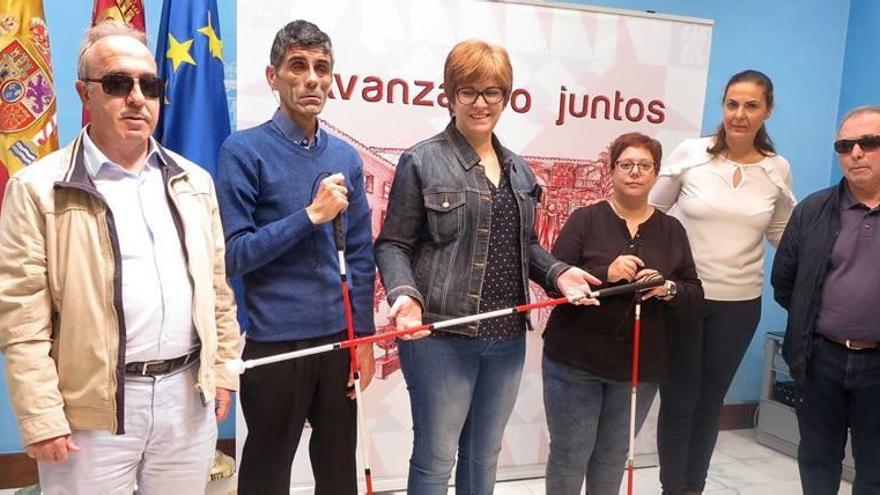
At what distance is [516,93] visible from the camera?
316 cm

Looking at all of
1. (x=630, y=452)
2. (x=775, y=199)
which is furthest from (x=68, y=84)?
(x=775, y=199)

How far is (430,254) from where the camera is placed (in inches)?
79.9

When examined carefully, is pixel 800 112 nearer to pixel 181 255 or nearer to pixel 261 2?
pixel 261 2

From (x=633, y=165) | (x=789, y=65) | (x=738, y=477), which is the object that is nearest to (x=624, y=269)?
(x=633, y=165)

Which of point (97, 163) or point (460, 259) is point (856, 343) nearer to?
point (460, 259)

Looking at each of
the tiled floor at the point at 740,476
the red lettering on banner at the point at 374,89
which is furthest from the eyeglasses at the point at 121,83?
the tiled floor at the point at 740,476

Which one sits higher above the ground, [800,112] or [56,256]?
[800,112]

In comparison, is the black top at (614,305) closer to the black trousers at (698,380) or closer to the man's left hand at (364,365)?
the black trousers at (698,380)

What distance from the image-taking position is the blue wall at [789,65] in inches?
159

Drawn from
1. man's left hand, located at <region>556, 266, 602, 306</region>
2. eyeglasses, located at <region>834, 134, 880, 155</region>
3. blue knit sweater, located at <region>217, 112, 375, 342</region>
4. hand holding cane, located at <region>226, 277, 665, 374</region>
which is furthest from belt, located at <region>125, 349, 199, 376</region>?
eyeglasses, located at <region>834, 134, 880, 155</region>

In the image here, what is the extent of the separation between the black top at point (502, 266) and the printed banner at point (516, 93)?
107 centimetres

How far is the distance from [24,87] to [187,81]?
0.59m

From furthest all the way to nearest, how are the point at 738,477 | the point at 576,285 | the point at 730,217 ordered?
the point at 738,477 → the point at 730,217 → the point at 576,285

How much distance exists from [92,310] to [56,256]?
0.46 feet
